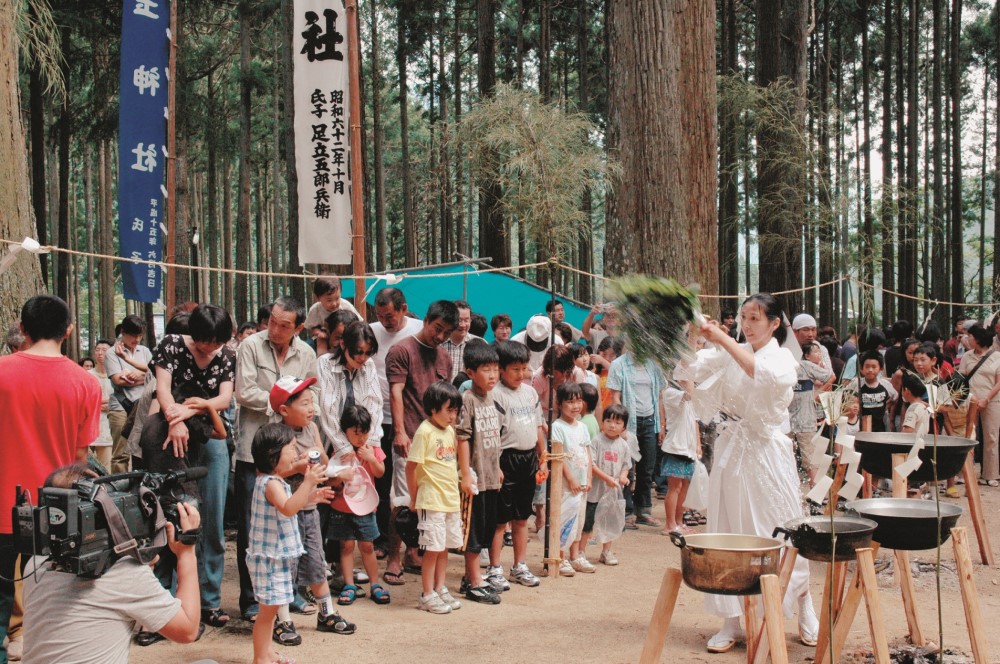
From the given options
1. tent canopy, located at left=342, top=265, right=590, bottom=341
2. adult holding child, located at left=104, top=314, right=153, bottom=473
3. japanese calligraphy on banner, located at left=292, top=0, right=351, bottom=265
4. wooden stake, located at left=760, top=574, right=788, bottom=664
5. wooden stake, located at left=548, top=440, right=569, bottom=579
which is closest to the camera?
wooden stake, located at left=760, top=574, right=788, bottom=664

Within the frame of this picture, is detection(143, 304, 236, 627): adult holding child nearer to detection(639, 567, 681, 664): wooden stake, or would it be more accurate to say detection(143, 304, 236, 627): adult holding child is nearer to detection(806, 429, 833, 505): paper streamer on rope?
detection(639, 567, 681, 664): wooden stake

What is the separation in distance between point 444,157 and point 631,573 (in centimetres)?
1683

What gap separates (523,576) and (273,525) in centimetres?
218

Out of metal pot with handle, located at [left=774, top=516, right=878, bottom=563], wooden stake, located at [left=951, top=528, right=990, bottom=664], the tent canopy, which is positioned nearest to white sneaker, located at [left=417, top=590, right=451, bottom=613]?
metal pot with handle, located at [left=774, top=516, right=878, bottom=563]

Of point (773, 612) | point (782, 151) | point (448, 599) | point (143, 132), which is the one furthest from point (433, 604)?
point (782, 151)

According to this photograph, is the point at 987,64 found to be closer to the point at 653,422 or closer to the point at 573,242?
the point at 573,242

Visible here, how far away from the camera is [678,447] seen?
24.3 feet

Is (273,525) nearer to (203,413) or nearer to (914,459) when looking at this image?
(203,413)

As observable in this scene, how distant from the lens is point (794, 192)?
49.4ft

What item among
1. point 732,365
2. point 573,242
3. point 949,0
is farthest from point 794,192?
point 949,0

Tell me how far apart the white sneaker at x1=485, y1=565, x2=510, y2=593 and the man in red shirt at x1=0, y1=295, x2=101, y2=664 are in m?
2.78

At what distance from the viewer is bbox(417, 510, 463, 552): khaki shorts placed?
17.2 feet

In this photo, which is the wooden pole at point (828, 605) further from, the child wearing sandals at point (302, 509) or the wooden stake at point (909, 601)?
the child wearing sandals at point (302, 509)

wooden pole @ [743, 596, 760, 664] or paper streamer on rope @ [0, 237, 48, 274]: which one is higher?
paper streamer on rope @ [0, 237, 48, 274]
